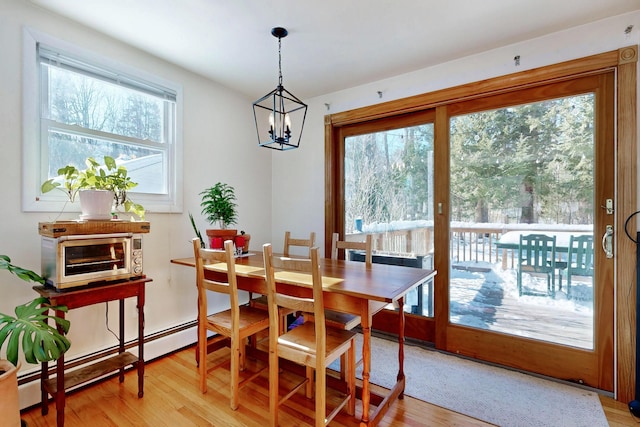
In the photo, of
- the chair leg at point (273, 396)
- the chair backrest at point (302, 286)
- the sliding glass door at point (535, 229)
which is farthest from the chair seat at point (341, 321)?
the sliding glass door at point (535, 229)

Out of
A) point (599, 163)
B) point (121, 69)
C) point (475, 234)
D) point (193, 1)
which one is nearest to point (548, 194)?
point (599, 163)

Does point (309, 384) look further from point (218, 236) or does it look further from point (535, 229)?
point (535, 229)

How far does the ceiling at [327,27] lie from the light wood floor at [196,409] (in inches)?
101

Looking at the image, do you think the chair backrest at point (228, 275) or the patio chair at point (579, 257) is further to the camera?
the patio chair at point (579, 257)

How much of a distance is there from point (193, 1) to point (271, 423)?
8.37 feet

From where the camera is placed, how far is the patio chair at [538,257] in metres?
2.30

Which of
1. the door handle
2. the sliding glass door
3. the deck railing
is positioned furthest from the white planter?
the door handle

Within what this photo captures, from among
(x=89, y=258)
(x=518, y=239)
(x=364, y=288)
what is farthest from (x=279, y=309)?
(x=518, y=239)

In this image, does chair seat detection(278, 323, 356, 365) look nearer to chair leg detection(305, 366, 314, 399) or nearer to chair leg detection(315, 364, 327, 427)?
chair leg detection(315, 364, 327, 427)

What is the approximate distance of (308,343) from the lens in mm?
1649

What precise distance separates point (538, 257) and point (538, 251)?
49 mm

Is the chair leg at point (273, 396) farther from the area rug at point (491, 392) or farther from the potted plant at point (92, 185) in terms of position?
the potted plant at point (92, 185)

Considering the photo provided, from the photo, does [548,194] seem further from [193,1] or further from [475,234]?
[193,1]

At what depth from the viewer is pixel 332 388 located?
2074 millimetres
